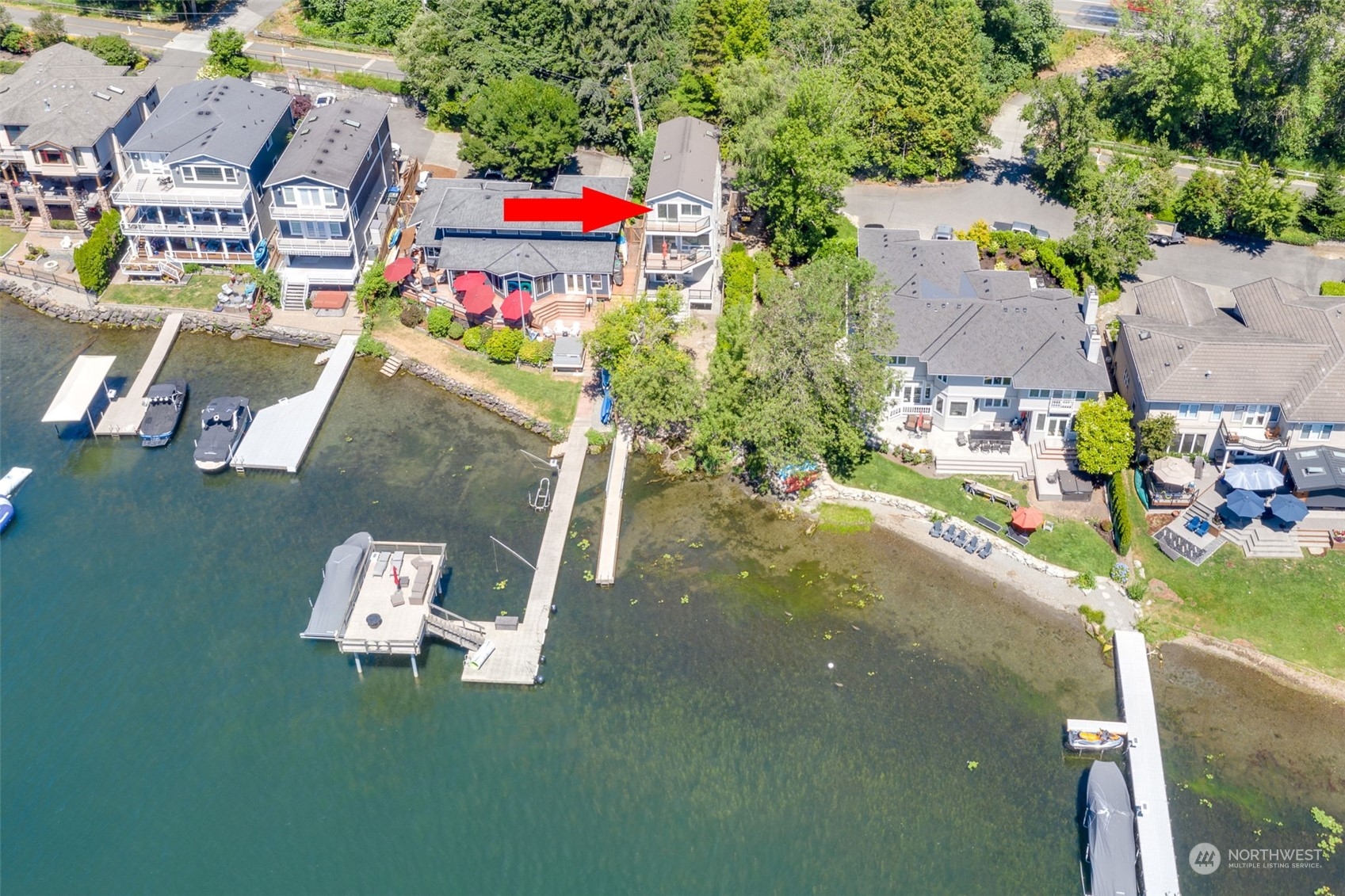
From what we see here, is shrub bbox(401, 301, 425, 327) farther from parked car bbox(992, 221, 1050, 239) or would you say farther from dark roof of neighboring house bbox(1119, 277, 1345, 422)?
dark roof of neighboring house bbox(1119, 277, 1345, 422)

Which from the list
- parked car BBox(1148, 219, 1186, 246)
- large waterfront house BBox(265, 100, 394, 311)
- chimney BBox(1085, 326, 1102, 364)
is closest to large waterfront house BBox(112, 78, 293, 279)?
large waterfront house BBox(265, 100, 394, 311)

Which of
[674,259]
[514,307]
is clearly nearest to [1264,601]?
[674,259]

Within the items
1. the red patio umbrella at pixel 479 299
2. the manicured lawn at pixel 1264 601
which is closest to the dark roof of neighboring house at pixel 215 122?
the red patio umbrella at pixel 479 299

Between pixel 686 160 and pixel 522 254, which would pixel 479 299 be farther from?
pixel 686 160

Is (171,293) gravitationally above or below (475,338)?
below

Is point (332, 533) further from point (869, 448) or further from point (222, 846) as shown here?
point (869, 448)

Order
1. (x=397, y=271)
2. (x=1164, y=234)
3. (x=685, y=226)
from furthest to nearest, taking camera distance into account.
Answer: (x=1164, y=234), (x=397, y=271), (x=685, y=226)

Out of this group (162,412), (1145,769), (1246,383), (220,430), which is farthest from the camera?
(162,412)

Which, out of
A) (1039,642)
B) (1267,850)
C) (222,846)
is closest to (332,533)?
(222,846)
